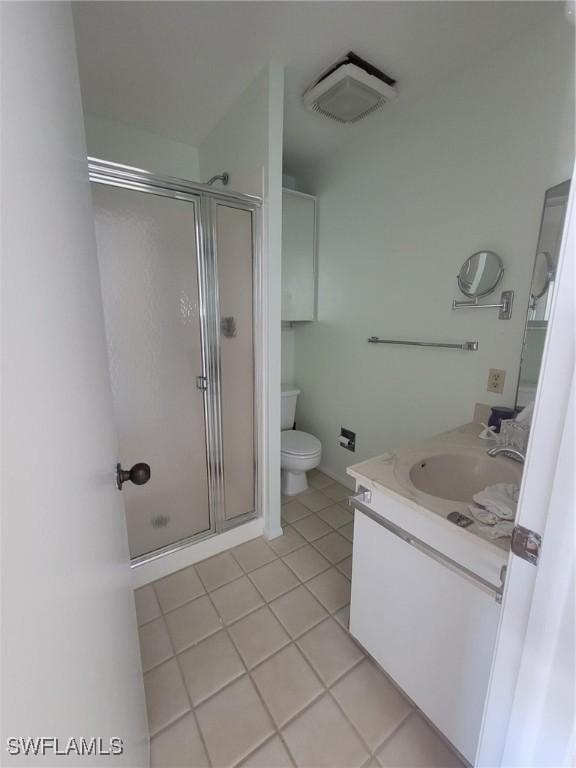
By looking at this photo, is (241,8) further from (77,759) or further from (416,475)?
(77,759)

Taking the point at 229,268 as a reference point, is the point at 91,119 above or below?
above

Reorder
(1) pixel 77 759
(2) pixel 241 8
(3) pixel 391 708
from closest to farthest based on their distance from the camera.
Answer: (1) pixel 77 759 < (3) pixel 391 708 < (2) pixel 241 8

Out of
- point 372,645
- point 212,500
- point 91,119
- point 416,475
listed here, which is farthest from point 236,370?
point 91,119

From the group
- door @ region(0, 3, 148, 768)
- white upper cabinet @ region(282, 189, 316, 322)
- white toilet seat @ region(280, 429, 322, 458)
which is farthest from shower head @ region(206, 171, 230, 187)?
white toilet seat @ region(280, 429, 322, 458)

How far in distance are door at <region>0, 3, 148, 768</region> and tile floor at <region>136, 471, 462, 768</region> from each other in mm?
475

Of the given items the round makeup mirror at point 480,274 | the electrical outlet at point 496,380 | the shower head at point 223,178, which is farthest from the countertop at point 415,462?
the shower head at point 223,178

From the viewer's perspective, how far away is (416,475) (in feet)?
3.79

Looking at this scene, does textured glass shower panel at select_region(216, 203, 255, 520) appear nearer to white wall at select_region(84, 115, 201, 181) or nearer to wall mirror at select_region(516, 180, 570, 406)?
white wall at select_region(84, 115, 201, 181)

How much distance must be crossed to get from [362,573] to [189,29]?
228cm

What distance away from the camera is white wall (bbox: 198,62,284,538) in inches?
59.0

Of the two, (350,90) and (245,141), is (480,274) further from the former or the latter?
(245,141)

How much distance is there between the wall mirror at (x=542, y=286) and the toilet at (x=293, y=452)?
4.22 feet

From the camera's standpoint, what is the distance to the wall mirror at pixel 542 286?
121 cm

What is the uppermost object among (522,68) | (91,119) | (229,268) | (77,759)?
(91,119)
